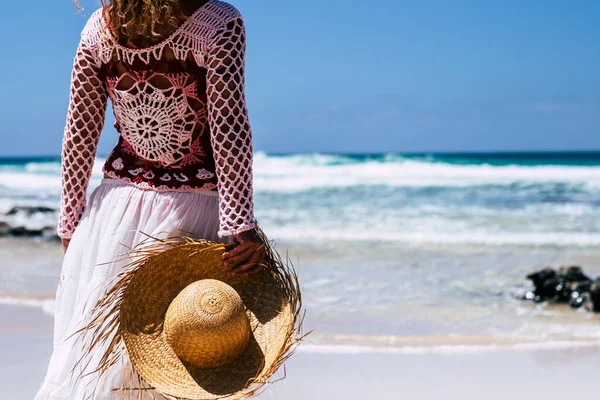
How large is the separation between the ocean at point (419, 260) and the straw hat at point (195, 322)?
2382mm

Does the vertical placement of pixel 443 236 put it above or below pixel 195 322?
below

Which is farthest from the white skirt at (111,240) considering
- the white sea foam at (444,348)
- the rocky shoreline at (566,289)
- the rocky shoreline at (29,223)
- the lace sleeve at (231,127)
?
the rocky shoreline at (29,223)

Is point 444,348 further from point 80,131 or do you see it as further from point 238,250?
point 80,131

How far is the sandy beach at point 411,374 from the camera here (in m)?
3.90

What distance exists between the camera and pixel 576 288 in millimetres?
6004

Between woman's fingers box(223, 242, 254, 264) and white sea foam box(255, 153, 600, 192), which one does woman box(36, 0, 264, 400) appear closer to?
woman's fingers box(223, 242, 254, 264)

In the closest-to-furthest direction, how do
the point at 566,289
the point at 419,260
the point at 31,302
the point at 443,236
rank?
the point at 31,302 < the point at 566,289 < the point at 419,260 < the point at 443,236

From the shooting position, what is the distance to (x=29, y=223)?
11.9m

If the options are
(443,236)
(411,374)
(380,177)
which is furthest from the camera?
(380,177)

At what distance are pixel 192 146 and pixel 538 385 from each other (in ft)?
8.61

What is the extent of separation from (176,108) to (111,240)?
A: 0.46 metres

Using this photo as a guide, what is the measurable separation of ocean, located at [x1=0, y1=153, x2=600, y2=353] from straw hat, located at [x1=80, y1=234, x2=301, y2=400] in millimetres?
2382

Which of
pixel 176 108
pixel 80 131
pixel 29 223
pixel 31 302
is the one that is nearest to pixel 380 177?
pixel 29 223

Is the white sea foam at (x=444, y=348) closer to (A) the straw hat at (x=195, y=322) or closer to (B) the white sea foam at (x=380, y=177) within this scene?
(A) the straw hat at (x=195, y=322)
